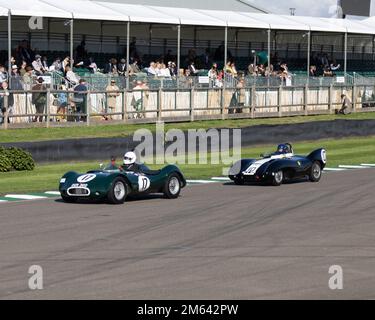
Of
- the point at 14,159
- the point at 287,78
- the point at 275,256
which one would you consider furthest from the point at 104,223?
the point at 287,78

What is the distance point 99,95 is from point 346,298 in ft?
66.0

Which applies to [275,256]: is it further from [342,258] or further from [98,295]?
[98,295]

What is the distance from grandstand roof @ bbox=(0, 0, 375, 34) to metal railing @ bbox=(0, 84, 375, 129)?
2.70 m

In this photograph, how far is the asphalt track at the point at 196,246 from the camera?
32.9 feet

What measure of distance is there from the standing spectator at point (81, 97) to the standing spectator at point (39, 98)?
0.98 metres

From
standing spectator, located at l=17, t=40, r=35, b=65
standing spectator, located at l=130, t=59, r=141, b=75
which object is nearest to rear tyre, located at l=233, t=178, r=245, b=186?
standing spectator, located at l=17, t=40, r=35, b=65

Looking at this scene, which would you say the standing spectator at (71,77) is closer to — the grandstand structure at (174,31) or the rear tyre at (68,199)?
the grandstand structure at (174,31)

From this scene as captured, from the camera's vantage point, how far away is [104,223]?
1487 centimetres

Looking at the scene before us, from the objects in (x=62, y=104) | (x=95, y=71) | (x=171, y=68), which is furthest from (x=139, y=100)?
(x=171, y=68)

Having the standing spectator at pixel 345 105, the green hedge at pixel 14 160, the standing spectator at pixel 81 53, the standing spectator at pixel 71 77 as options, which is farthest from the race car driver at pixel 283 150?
the standing spectator at pixel 345 105

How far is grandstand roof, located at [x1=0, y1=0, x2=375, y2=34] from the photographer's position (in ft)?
96.4

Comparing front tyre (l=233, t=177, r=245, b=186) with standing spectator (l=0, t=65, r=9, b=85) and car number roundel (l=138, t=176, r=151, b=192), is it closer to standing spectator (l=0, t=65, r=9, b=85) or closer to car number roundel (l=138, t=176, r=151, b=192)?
car number roundel (l=138, t=176, r=151, b=192)

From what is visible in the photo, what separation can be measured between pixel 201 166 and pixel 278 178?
4.91m
